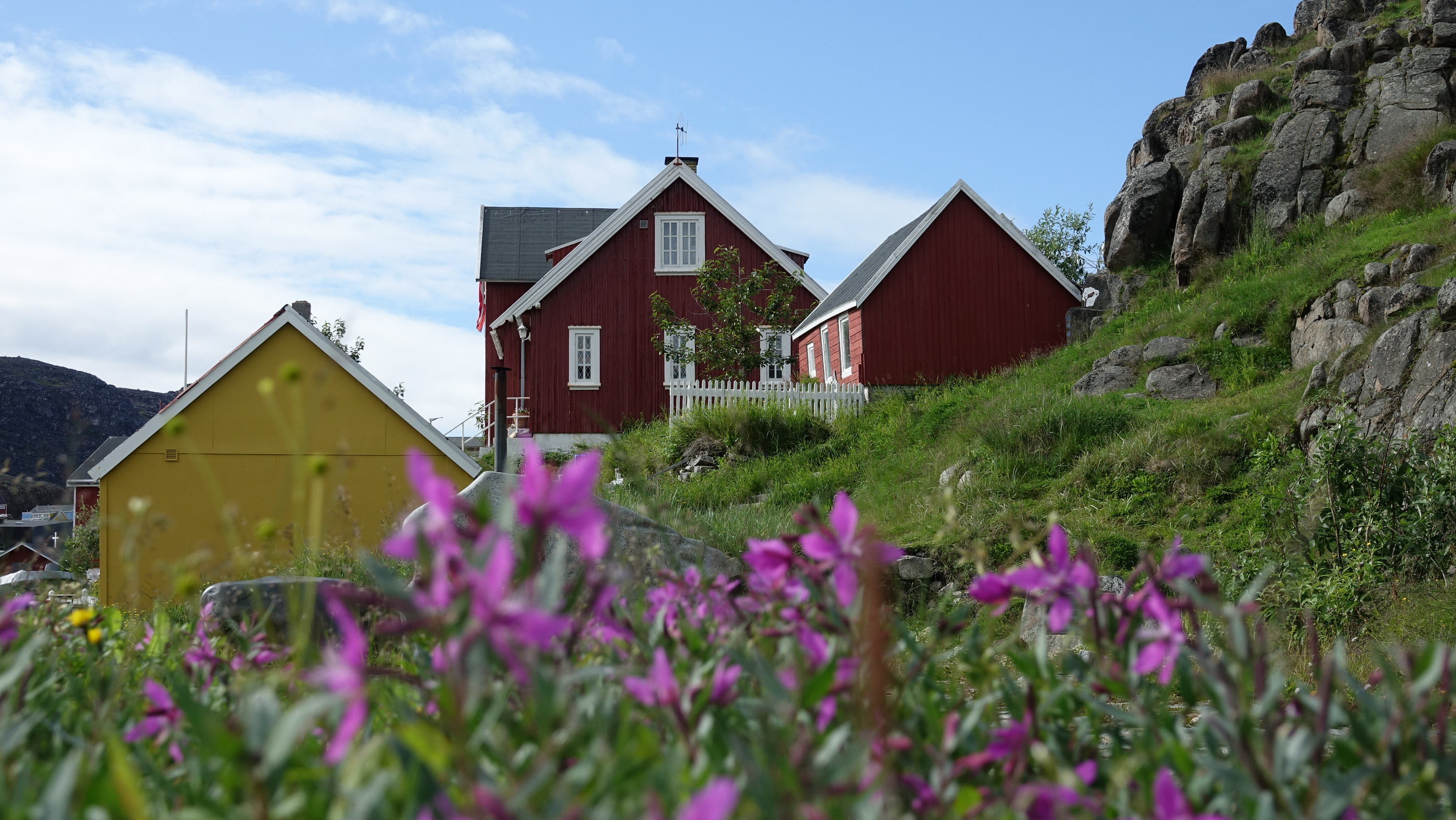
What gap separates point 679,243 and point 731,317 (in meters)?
3.23

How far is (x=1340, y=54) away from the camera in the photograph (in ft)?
63.7

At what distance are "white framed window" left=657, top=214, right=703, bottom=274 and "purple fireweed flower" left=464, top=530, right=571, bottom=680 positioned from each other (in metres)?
23.7

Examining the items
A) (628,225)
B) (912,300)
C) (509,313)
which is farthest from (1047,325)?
(509,313)

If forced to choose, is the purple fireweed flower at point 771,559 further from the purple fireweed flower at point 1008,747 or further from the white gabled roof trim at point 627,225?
the white gabled roof trim at point 627,225

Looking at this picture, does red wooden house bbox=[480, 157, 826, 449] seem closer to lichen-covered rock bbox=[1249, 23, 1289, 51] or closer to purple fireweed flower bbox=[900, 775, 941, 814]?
lichen-covered rock bbox=[1249, 23, 1289, 51]

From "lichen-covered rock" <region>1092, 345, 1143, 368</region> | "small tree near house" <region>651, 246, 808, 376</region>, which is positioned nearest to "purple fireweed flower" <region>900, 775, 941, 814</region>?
"lichen-covered rock" <region>1092, 345, 1143, 368</region>

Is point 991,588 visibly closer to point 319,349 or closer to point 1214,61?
point 319,349

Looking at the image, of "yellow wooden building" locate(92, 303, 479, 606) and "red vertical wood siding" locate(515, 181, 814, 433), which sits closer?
"yellow wooden building" locate(92, 303, 479, 606)

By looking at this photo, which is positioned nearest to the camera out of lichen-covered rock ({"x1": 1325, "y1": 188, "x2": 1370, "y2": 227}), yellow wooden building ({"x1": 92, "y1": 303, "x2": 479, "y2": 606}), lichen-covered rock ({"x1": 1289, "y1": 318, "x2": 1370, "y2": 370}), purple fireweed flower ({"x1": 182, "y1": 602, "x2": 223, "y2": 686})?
purple fireweed flower ({"x1": 182, "y1": 602, "x2": 223, "y2": 686})

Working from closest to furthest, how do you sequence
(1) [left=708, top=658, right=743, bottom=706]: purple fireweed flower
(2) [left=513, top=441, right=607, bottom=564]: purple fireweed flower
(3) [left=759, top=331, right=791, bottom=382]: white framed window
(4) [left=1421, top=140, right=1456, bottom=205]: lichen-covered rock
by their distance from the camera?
(2) [left=513, top=441, right=607, bottom=564]: purple fireweed flower < (1) [left=708, top=658, right=743, bottom=706]: purple fireweed flower < (4) [left=1421, top=140, right=1456, bottom=205]: lichen-covered rock < (3) [left=759, top=331, right=791, bottom=382]: white framed window

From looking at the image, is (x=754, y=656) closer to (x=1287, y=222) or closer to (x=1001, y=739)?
(x=1001, y=739)

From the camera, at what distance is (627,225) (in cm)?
2422

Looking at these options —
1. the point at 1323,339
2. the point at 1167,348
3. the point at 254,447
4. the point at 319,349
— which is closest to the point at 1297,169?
the point at 1167,348

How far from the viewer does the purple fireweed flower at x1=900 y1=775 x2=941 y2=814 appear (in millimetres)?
1057
